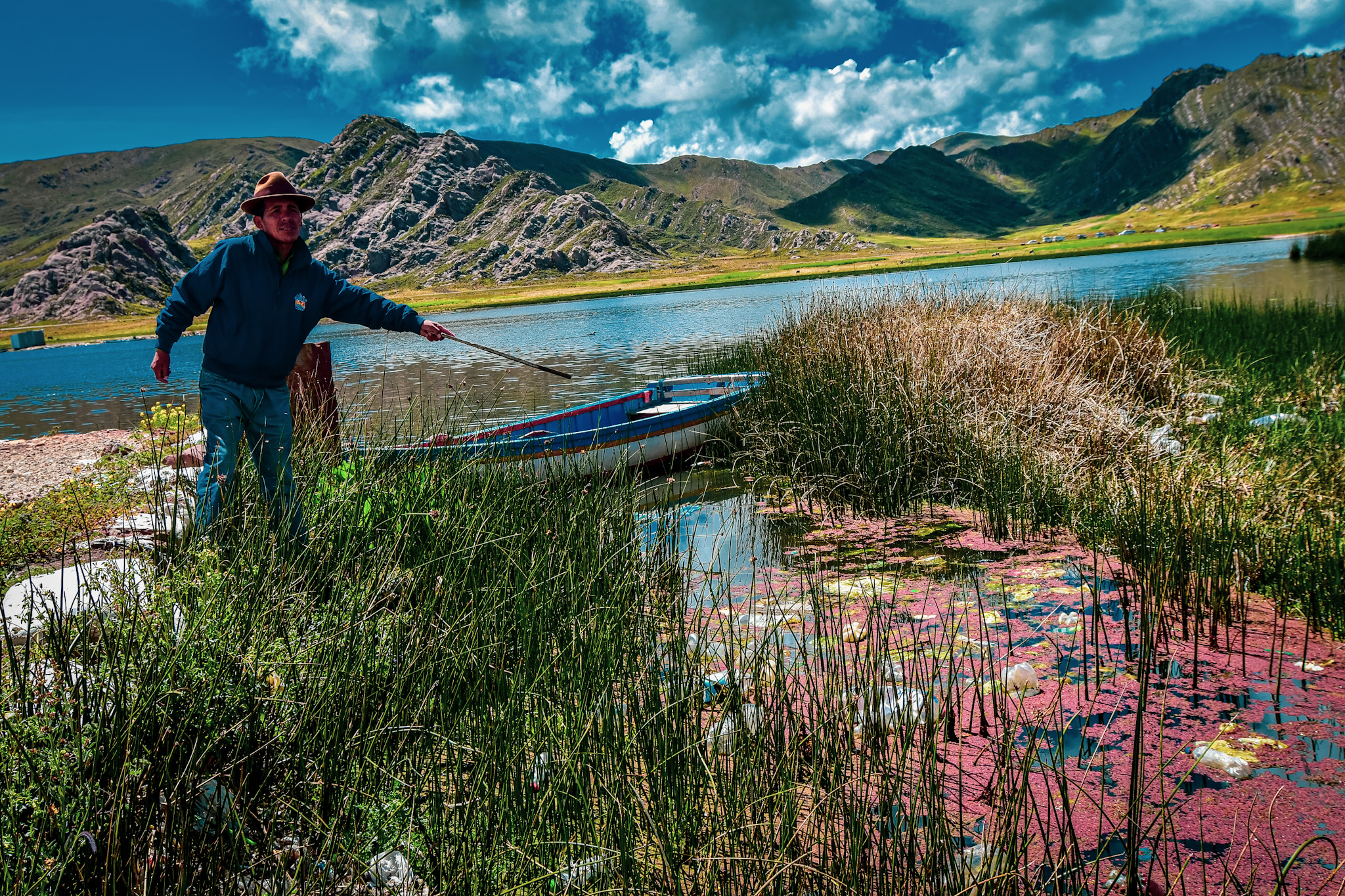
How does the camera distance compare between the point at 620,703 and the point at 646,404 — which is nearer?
the point at 620,703

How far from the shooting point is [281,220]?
4531 millimetres

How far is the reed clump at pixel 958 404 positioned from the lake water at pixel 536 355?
2.46m

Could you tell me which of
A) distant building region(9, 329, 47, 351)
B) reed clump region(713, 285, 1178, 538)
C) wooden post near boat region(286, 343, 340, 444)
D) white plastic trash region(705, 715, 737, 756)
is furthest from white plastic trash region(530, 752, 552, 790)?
distant building region(9, 329, 47, 351)

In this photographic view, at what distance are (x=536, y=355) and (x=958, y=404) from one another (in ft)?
77.0

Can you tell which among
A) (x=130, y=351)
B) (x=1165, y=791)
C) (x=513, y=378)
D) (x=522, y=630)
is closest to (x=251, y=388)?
(x=522, y=630)

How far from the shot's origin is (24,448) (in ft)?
45.8

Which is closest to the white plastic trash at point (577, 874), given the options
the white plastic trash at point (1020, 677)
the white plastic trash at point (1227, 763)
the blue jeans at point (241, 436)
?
the white plastic trash at point (1020, 677)

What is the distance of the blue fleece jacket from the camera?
440 cm

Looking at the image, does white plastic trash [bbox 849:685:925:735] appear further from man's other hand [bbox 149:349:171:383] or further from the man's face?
man's other hand [bbox 149:349:171:383]

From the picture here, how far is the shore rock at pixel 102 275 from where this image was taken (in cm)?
12769

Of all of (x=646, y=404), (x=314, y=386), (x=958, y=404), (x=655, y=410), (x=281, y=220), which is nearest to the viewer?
(x=281, y=220)

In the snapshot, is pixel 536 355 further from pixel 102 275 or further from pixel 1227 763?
pixel 102 275

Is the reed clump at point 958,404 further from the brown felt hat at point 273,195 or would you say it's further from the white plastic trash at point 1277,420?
the brown felt hat at point 273,195

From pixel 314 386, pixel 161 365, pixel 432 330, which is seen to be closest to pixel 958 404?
pixel 432 330
